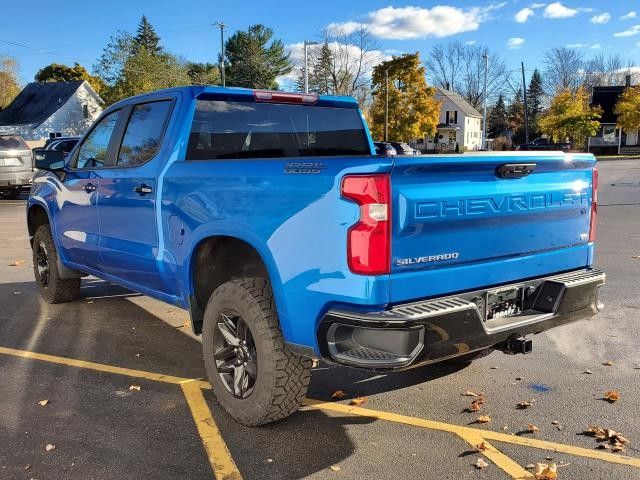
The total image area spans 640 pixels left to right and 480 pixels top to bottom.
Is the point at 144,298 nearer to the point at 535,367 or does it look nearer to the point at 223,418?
the point at 223,418

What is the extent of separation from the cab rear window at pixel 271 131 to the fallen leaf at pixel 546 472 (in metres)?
2.88

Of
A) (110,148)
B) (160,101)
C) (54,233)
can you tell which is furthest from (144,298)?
(160,101)

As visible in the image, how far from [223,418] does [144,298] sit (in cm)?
343

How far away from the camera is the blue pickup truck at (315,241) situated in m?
2.94

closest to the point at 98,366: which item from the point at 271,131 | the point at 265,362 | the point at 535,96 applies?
the point at 265,362

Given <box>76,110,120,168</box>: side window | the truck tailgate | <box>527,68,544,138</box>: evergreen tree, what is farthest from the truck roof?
<box>527,68,544,138</box>: evergreen tree

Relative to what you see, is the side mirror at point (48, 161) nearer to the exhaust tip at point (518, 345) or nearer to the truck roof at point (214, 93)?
the truck roof at point (214, 93)

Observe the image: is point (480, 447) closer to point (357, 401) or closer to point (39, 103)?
point (357, 401)

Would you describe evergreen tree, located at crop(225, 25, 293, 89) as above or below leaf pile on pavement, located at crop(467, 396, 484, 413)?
above

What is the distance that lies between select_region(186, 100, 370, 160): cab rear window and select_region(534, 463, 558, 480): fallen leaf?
2.88m

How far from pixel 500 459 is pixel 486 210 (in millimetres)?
1364

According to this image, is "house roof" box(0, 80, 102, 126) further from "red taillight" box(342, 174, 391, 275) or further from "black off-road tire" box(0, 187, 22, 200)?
"red taillight" box(342, 174, 391, 275)

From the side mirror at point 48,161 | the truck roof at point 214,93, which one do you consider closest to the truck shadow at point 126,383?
the side mirror at point 48,161

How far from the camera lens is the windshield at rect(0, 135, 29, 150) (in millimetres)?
18125
